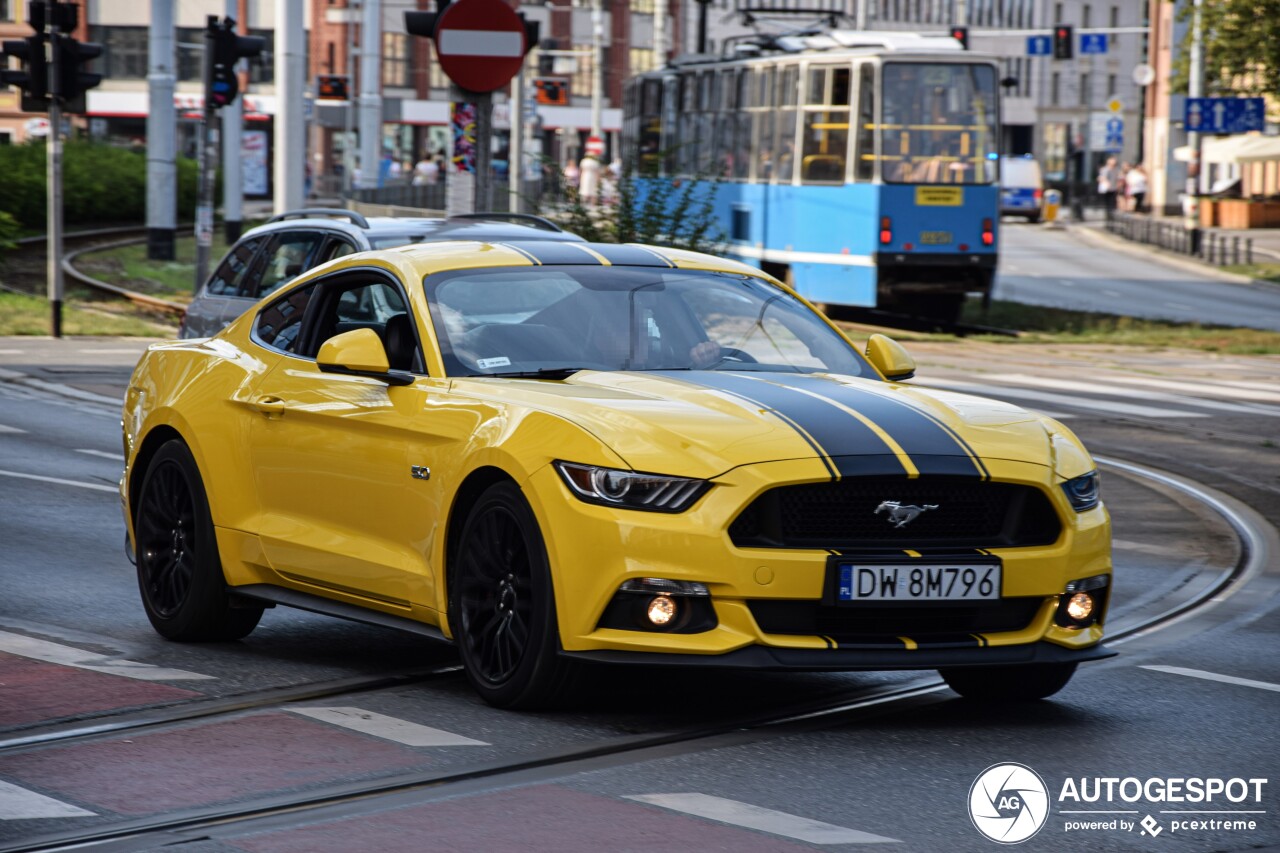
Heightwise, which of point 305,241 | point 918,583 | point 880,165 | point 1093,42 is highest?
point 1093,42

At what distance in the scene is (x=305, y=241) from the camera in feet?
48.0

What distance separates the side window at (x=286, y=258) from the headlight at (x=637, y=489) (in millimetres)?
8170

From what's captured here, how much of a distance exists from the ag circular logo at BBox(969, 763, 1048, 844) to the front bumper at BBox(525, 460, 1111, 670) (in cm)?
57

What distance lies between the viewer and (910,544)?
21.5 ft

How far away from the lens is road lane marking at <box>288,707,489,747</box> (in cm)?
634

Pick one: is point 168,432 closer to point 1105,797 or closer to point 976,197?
point 1105,797

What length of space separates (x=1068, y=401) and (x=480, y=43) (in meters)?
7.17

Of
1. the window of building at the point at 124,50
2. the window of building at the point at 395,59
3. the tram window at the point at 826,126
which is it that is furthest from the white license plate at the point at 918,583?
the window of building at the point at 395,59

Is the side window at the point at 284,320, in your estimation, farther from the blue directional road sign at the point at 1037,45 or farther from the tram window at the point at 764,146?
the blue directional road sign at the point at 1037,45

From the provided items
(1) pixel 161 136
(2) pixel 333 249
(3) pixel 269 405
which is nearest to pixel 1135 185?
(1) pixel 161 136

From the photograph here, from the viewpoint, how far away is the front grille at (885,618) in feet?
21.2

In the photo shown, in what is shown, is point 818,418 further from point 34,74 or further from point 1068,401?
point 34,74

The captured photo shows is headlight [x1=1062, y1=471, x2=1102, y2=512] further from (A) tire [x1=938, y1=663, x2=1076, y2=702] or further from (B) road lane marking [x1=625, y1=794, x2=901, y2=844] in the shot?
(B) road lane marking [x1=625, y1=794, x2=901, y2=844]

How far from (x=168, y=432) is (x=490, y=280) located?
164 cm
